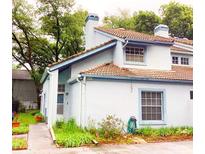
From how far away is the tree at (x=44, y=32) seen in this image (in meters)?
24.9

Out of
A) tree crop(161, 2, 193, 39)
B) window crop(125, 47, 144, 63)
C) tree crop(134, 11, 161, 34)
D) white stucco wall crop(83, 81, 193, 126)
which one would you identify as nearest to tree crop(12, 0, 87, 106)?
tree crop(134, 11, 161, 34)

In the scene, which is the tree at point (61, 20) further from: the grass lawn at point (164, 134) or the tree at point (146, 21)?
the grass lawn at point (164, 134)

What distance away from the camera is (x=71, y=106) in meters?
13.8

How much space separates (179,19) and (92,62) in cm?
2018

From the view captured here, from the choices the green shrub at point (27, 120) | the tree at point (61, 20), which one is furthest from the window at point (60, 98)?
the tree at point (61, 20)

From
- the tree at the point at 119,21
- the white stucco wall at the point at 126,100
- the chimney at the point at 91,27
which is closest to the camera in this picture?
the white stucco wall at the point at 126,100

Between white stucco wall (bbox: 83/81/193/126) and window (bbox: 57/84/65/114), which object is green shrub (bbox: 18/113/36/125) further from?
white stucco wall (bbox: 83/81/193/126)

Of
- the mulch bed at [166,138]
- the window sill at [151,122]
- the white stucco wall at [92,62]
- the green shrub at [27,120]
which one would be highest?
the white stucco wall at [92,62]

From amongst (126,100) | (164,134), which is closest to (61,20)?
(126,100)

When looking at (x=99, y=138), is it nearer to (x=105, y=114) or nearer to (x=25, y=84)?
(x=105, y=114)

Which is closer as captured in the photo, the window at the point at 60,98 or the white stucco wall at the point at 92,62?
the white stucco wall at the point at 92,62

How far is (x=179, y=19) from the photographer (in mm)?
30016

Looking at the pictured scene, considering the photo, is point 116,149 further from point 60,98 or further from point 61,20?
point 61,20
